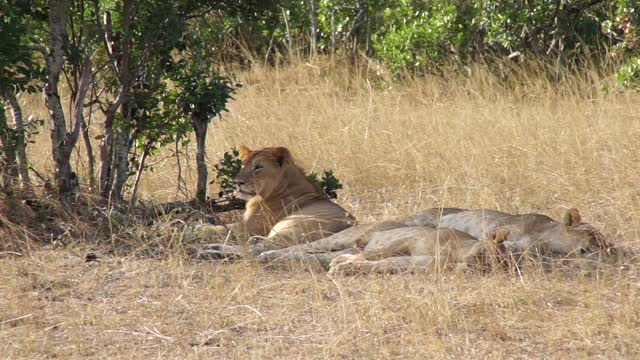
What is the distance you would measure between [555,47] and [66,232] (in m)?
7.95

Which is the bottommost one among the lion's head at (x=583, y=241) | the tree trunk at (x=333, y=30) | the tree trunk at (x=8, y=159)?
the lion's head at (x=583, y=241)

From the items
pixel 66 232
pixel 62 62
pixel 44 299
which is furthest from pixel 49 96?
pixel 44 299

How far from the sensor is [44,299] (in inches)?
223

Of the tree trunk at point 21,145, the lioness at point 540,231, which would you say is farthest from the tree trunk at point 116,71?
the lioness at point 540,231

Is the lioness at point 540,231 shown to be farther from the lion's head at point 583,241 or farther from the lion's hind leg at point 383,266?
the lion's hind leg at point 383,266

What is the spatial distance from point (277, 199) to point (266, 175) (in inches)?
7.7

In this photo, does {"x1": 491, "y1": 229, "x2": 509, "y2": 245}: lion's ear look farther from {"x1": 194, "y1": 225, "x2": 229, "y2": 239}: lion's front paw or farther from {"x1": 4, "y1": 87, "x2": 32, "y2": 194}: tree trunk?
{"x1": 4, "y1": 87, "x2": 32, "y2": 194}: tree trunk

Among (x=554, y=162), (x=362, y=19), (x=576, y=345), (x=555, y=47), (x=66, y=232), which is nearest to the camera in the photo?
(x=576, y=345)

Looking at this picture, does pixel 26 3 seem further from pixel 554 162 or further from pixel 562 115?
pixel 562 115

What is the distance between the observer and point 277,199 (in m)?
7.66

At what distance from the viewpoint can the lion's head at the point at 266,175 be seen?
24.9 ft

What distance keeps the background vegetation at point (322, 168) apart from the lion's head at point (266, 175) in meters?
0.38

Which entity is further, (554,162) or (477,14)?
(477,14)

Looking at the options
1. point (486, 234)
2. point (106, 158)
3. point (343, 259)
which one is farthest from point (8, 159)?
point (486, 234)
